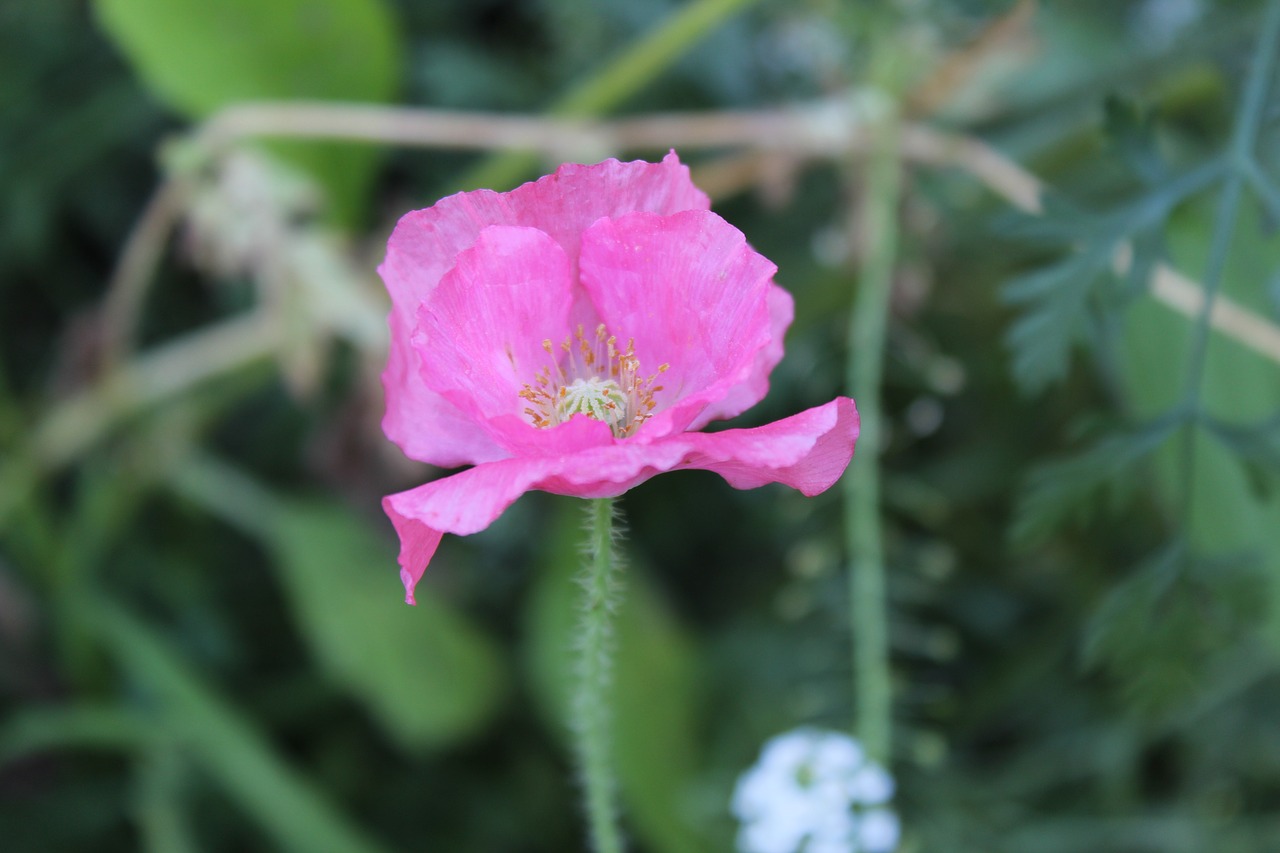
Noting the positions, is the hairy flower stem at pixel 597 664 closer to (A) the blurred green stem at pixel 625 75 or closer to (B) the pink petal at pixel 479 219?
(B) the pink petal at pixel 479 219

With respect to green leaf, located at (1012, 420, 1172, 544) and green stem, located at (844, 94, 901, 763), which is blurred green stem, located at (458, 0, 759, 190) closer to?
green stem, located at (844, 94, 901, 763)

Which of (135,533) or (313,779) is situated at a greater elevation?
(135,533)

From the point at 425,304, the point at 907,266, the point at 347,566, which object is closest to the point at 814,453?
the point at 425,304

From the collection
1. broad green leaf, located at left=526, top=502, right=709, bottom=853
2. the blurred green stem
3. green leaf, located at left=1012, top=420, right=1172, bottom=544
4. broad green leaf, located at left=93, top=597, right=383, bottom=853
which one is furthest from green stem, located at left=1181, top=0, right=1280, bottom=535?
broad green leaf, located at left=93, top=597, right=383, bottom=853

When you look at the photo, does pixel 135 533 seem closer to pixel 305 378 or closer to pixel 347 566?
pixel 347 566

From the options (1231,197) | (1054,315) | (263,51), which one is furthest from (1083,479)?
(263,51)

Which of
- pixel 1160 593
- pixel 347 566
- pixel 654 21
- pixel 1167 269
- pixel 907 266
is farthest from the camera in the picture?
pixel 654 21

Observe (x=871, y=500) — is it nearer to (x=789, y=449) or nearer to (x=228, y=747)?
(x=789, y=449)
